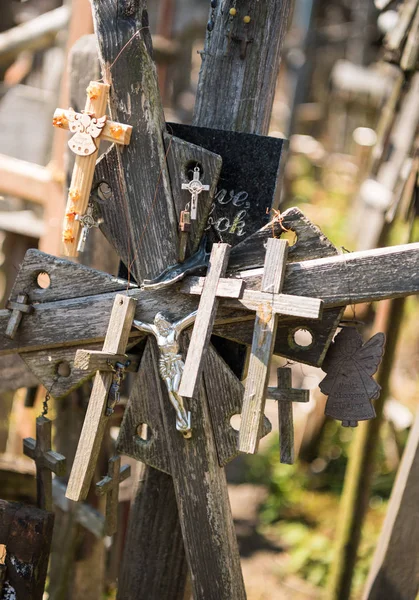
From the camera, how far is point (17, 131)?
4805 mm

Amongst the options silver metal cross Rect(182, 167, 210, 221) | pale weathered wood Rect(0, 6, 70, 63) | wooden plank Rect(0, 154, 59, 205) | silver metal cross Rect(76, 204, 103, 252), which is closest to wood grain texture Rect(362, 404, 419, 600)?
silver metal cross Rect(182, 167, 210, 221)

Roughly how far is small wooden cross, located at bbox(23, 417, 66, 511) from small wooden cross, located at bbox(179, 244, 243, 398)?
747 mm

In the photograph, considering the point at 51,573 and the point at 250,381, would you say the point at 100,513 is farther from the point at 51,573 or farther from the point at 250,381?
the point at 250,381

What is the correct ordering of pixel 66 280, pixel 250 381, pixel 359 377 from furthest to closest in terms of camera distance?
pixel 66 280 → pixel 359 377 → pixel 250 381

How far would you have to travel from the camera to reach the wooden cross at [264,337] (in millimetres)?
1734

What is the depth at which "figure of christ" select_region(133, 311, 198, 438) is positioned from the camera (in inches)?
76.2

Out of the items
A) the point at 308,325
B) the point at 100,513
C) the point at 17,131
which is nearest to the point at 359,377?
the point at 308,325

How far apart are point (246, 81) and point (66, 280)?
0.77 m

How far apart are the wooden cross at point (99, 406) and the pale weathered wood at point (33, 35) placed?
2.77m

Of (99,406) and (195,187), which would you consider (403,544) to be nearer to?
(99,406)

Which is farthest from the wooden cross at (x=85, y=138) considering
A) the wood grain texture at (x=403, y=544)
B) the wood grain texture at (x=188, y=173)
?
the wood grain texture at (x=403, y=544)

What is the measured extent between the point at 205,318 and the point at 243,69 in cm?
77

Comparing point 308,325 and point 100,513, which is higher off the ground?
point 308,325

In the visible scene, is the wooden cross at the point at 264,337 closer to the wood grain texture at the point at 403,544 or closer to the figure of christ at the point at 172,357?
the figure of christ at the point at 172,357
